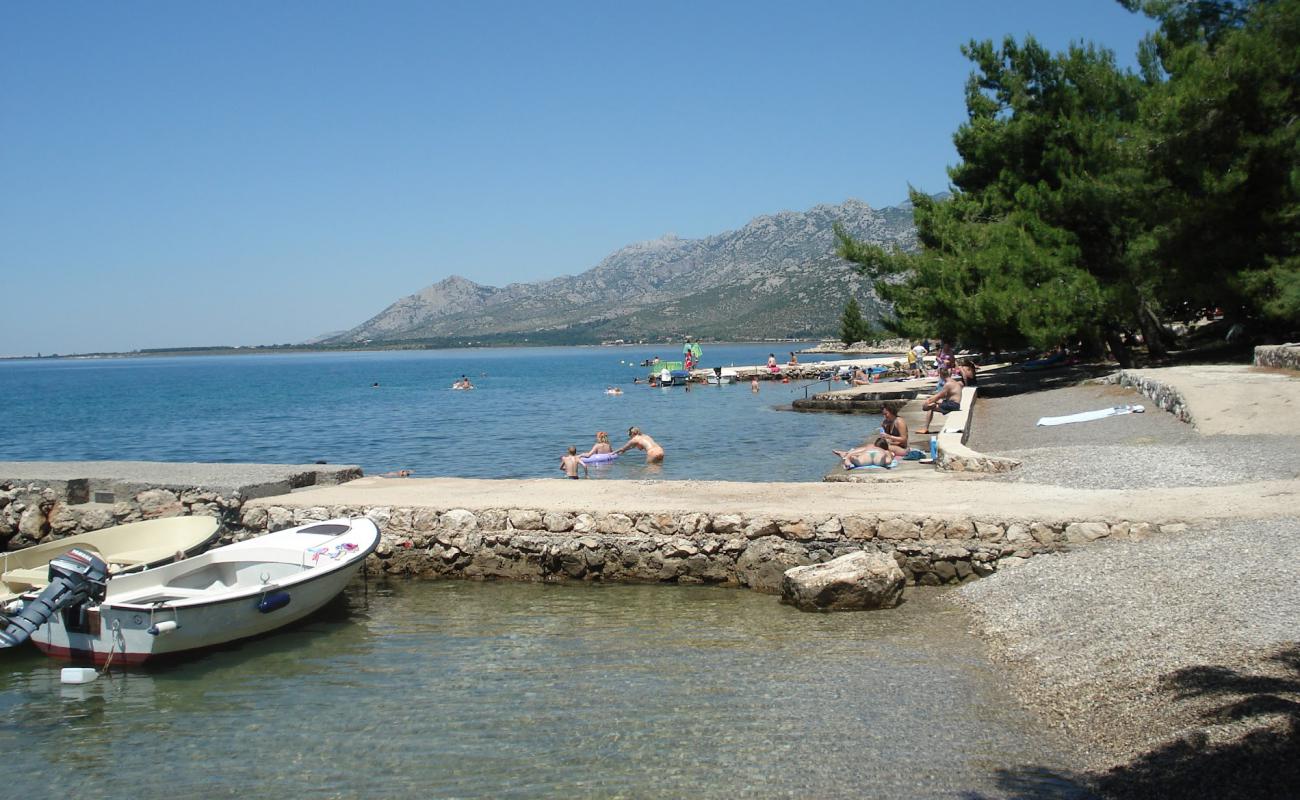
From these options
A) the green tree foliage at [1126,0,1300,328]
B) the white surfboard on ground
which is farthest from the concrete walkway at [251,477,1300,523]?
the green tree foliage at [1126,0,1300,328]

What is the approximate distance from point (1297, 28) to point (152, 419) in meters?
50.6

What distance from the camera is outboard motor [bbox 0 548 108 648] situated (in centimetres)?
899

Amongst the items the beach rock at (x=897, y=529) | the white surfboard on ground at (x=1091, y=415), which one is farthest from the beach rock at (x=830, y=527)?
the white surfboard on ground at (x=1091, y=415)

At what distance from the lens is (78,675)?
349 inches

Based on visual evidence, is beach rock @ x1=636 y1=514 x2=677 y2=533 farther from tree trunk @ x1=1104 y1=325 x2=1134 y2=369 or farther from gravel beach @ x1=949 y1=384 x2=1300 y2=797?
tree trunk @ x1=1104 y1=325 x2=1134 y2=369

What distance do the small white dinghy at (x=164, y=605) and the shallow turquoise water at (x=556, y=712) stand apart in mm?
251

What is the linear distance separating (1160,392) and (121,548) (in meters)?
19.4

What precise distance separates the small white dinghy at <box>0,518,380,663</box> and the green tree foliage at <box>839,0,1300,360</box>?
809 inches

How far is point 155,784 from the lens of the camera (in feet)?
22.0

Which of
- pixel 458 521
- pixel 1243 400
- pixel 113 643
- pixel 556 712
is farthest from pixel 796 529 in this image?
pixel 1243 400

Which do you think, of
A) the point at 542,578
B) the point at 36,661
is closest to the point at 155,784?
the point at 36,661

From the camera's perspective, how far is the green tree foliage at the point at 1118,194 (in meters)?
23.0

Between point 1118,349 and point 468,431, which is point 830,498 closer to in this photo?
point 1118,349

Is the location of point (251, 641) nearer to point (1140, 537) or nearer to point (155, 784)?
point (155, 784)
